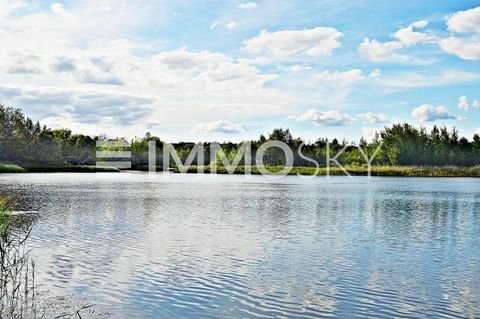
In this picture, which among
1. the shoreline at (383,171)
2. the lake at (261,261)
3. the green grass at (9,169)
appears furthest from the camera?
the green grass at (9,169)

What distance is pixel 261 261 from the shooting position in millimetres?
17297

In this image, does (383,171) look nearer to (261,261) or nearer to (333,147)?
(333,147)

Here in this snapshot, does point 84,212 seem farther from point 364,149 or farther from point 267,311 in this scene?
point 364,149

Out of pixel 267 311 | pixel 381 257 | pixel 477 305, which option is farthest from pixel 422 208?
pixel 267 311

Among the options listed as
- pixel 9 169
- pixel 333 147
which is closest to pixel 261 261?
pixel 9 169

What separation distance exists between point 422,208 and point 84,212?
20.7 meters

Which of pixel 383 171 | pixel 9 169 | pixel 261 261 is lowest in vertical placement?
pixel 261 261

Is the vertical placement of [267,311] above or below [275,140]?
below

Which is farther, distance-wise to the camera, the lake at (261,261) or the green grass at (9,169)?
the green grass at (9,169)

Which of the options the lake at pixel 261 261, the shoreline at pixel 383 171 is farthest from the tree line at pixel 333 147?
the lake at pixel 261 261

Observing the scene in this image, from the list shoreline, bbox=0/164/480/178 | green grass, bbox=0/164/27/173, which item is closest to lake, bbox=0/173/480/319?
shoreline, bbox=0/164/480/178

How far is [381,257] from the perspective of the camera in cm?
1828

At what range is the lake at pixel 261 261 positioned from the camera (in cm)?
1243

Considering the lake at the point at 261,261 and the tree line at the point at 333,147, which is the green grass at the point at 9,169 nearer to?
the tree line at the point at 333,147
